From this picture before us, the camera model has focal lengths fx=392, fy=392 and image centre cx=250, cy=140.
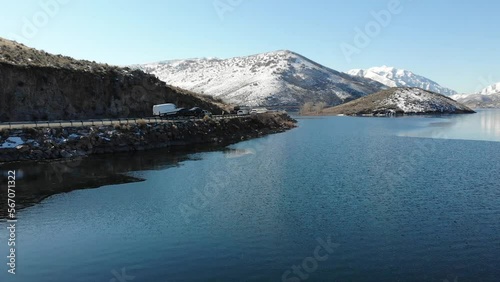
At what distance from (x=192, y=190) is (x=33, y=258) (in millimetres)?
20013

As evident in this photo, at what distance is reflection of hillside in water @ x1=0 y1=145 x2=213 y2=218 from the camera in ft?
135

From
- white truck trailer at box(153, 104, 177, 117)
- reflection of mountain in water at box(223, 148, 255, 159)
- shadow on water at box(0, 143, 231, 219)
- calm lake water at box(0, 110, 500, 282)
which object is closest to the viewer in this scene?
calm lake water at box(0, 110, 500, 282)

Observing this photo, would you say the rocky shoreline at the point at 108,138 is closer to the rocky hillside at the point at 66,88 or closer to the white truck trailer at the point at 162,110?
the white truck trailer at the point at 162,110

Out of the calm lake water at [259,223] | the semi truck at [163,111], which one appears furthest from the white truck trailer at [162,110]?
the calm lake water at [259,223]

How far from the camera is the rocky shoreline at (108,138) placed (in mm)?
Result: 61219

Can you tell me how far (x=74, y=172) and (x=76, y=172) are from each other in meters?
0.29

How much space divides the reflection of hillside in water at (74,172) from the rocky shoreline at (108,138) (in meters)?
3.54

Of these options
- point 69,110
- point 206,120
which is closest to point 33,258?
point 69,110

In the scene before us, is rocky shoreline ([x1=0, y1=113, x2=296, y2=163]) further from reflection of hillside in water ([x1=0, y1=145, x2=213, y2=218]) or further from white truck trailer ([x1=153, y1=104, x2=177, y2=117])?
white truck trailer ([x1=153, y1=104, x2=177, y2=117])

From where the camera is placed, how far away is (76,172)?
52.8m

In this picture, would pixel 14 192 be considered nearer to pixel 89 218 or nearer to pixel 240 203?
pixel 89 218

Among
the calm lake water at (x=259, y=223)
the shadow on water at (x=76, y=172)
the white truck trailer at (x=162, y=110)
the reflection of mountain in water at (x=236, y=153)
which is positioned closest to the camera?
the calm lake water at (x=259, y=223)

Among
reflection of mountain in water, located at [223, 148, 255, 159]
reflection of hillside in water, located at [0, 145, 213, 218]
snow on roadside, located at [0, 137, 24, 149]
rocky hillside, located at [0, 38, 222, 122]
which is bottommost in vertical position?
reflection of hillside in water, located at [0, 145, 213, 218]

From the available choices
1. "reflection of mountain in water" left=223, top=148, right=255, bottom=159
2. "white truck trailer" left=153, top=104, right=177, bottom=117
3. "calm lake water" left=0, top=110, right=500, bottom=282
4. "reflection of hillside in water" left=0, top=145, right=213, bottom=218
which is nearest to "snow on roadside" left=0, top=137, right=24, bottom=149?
"reflection of hillside in water" left=0, top=145, right=213, bottom=218
